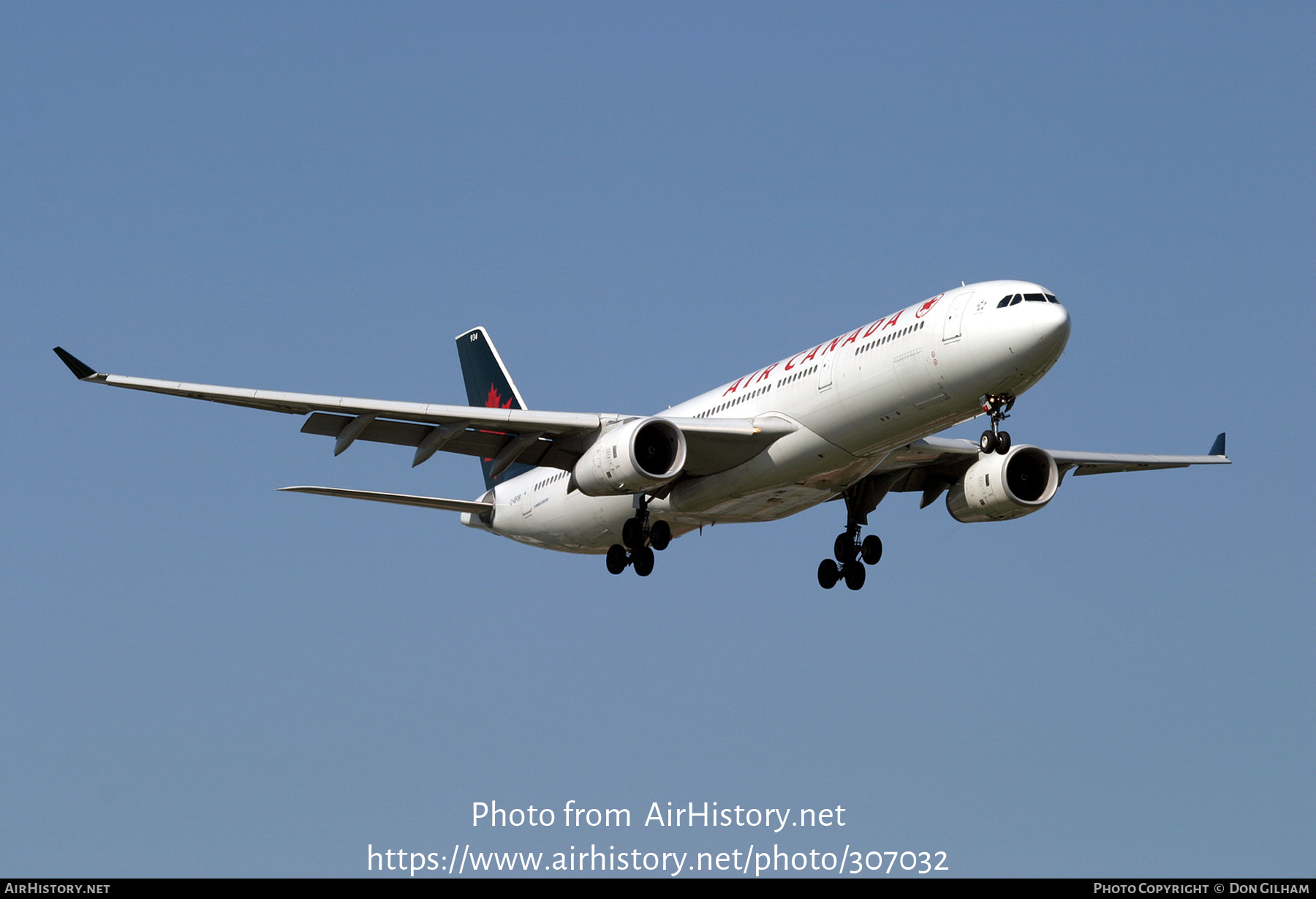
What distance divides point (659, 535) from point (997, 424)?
336 inches

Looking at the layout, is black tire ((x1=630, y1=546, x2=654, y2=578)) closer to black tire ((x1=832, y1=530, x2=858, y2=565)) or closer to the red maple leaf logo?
black tire ((x1=832, y1=530, x2=858, y2=565))

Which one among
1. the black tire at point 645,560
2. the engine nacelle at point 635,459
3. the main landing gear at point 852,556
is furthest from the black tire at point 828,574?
the engine nacelle at point 635,459

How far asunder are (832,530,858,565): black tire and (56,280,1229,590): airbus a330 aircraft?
0.03 meters

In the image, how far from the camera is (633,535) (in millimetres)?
34906

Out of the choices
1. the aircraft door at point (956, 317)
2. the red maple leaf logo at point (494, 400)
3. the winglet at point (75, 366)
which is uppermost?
the red maple leaf logo at point (494, 400)

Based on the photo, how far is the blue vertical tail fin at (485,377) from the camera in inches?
1709

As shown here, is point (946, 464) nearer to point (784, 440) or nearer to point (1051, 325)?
point (784, 440)

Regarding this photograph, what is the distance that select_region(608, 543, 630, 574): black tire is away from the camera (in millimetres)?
35438

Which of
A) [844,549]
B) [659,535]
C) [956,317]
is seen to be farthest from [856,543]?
[956,317]

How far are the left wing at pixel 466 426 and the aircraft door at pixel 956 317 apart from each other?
4.09 metres

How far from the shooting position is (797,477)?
1265 inches

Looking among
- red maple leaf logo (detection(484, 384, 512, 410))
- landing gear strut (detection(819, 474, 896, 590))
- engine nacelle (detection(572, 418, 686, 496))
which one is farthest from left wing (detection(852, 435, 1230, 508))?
red maple leaf logo (detection(484, 384, 512, 410))

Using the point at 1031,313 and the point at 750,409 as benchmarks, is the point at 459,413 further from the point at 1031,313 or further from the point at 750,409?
the point at 1031,313

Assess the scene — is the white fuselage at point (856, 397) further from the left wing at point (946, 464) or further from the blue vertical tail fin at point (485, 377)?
the blue vertical tail fin at point (485, 377)
